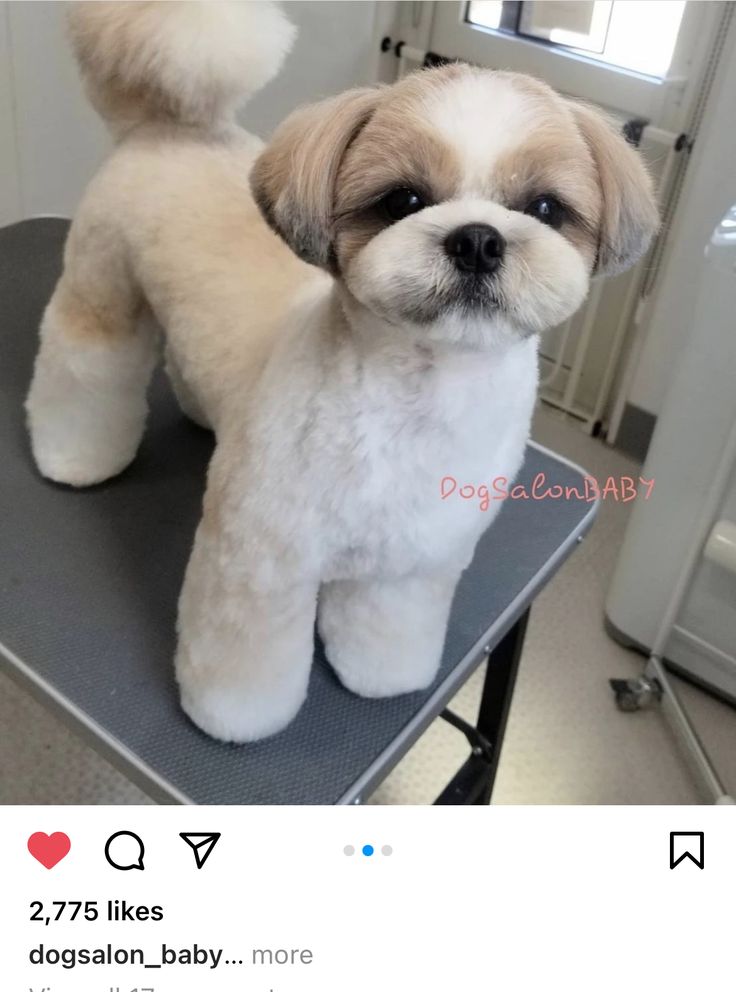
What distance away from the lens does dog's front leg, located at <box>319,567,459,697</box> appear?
818mm

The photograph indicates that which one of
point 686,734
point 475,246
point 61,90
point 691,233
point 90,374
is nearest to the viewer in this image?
point 475,246

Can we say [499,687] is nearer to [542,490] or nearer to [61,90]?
[542,490]

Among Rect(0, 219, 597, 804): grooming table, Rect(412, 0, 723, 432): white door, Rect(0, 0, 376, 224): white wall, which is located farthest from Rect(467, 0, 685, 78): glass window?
Rect(0, 219, 597, 804): grooming table

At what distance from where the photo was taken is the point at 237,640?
0.78 m

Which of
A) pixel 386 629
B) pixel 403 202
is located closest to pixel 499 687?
pixel 386 629

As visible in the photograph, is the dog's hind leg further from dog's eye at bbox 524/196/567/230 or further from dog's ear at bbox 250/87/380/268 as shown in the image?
dog's eye at bbox 524/196/567/230

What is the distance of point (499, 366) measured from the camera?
2.23ft

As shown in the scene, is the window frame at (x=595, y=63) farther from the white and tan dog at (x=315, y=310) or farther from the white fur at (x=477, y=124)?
the white fur at (x=477, y=124)

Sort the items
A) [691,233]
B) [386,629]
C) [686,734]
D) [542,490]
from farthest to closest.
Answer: [691,233] → [686,734] → [542,490] → [386,629]

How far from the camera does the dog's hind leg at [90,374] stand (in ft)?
3.20

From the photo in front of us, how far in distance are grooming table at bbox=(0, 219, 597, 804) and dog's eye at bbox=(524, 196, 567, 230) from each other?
1.49 ft
